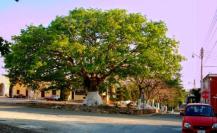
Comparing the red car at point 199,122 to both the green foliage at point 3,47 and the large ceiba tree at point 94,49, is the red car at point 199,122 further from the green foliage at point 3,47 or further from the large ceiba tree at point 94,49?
the large ceiba tree at point 94,49

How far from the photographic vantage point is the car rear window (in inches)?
915

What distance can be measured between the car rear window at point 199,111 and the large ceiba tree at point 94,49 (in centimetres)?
2751

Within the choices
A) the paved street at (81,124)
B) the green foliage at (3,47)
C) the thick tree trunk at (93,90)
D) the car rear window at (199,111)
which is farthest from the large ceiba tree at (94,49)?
the green foliage at (3,47)

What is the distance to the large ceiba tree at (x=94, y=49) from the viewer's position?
52.0 metres

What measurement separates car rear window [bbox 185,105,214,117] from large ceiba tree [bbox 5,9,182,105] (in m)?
27.5

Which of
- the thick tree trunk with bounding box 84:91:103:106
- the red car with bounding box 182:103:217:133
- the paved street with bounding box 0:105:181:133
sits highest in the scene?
the thick tree trunk with bounding box 84:91:103:106

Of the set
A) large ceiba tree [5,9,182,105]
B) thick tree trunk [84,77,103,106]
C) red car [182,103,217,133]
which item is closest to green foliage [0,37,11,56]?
red car [182,103,217,133]

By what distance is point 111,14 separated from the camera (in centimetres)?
5394

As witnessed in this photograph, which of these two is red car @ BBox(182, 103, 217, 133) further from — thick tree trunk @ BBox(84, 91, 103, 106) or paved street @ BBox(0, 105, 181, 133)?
Answer: thick tree trunk @ BBox(84, 91, 103, 106)

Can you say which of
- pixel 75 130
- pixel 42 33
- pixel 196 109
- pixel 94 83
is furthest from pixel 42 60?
pixel 196 109

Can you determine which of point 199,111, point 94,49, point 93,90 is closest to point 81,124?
point 199,111

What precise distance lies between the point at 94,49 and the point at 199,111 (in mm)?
28754

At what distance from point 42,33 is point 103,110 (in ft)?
32.9

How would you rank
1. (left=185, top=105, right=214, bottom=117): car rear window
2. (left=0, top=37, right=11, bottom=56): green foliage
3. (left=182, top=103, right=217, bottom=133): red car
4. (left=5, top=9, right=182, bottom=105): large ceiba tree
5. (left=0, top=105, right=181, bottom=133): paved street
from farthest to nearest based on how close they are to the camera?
1. (left=5, top=9, right=182, bottom=105): large ceiba tree
2. (left=0, top=105, right=181, bottom=133): paved street
3. (left=185, top=105, right=214, bottom=117): car rear window
4. (left=182, top=103, right=217, bottom=133): red car
5. (left=0, top=37, right=11, bottom=56): green foliage
